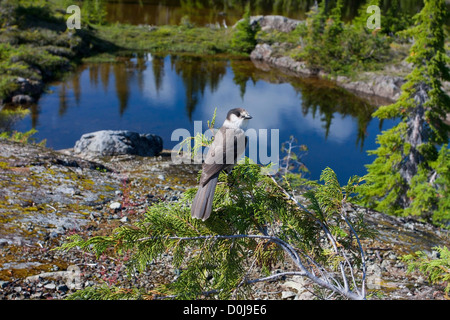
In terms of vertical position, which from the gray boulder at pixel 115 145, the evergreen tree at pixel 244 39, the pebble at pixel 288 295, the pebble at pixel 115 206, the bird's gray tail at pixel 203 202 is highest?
the evergreen tree at pixel 244 39

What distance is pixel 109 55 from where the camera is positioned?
130 feet

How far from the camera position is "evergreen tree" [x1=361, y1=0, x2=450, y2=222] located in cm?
1258

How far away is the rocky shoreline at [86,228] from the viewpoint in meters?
5.62

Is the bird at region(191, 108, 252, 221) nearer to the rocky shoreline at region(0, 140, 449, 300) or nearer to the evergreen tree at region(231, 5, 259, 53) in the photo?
the rocky shoreline at region(0, 140, 449, 300)

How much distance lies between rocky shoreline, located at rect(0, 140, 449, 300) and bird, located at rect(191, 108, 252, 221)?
0.94 m

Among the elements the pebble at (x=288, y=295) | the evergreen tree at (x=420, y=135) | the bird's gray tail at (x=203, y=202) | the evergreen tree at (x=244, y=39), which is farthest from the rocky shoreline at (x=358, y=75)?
the bird's gray tail at (x=203, y=202)

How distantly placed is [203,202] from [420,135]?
40.3ft

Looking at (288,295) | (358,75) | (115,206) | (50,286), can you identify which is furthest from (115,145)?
(358,75)

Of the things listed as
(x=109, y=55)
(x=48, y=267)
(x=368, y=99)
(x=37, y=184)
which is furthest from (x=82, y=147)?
(x=109, y=55)

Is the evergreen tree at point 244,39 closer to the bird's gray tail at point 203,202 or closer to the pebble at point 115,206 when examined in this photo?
the pebble at point 115,206

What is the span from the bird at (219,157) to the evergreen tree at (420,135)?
911 cm

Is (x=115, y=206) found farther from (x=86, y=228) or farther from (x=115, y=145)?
(x=115, y=145)

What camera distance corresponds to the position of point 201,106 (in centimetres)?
2658
